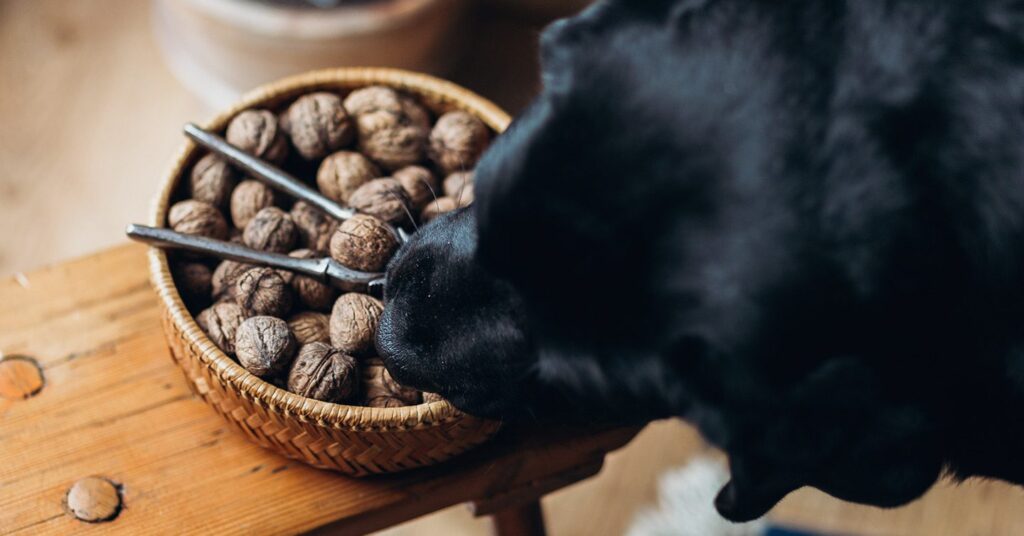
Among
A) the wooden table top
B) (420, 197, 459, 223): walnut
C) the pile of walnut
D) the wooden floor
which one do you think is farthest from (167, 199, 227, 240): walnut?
the wooden floor

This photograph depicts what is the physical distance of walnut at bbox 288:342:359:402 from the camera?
840 millimetres

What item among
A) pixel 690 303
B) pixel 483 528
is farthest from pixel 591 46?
pixel 483 528

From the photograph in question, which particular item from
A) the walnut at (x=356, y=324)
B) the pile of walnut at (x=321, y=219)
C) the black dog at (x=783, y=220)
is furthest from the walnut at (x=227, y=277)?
the black dog at (x=783, y=220)

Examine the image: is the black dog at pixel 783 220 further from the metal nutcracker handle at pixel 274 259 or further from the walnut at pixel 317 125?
the walnut at pixel 317 125

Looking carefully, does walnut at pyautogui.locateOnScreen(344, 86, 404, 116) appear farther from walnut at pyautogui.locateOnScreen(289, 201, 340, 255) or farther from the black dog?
the black dog

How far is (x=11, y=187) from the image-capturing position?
5.71 ft

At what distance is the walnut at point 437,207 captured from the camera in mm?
997

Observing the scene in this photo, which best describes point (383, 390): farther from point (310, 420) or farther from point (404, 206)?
point (404, 206)

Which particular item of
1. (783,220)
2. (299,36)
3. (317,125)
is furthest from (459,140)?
(299,36)

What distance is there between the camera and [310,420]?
790 millimetres

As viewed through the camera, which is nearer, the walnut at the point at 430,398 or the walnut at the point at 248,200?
the walnut at the point at 430,398

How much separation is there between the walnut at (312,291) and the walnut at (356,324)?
55mm

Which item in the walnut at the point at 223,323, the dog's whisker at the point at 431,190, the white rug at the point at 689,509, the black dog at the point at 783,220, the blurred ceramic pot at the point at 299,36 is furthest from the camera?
the blurred ceramic pot at the point at 299,36

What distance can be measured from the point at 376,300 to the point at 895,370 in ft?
1.59
